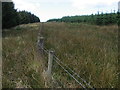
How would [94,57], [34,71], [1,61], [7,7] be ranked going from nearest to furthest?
[34,71] < [94,57] < [1,61] < [7,7]

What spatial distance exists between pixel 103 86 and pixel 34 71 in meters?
1.72

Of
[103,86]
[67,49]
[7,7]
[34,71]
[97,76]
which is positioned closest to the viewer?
[103,86]

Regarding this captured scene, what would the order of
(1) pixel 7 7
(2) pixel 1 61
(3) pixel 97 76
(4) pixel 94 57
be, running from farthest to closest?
(1) pixel 7 7
(2) pixel 1 61
(4) pixel 94 57
(3) pixel 97 76

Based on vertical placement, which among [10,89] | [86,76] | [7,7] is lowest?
[10,89]

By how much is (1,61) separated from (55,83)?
254cm

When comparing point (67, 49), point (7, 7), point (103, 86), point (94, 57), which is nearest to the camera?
point (103, 86)

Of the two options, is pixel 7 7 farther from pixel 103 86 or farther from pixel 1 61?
pixel 103 86

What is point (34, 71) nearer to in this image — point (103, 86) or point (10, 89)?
point (10, 89)

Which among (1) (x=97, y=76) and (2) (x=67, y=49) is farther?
(2) (x=67, y=49)

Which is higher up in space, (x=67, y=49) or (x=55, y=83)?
(x=67, y=49)

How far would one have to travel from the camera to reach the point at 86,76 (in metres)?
3.81

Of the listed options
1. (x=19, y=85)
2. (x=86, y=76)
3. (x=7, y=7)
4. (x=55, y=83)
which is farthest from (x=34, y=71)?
(x=7, y=7)

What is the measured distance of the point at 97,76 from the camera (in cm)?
351

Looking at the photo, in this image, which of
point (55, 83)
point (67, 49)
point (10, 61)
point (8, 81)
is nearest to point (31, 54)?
point (10, 61)
